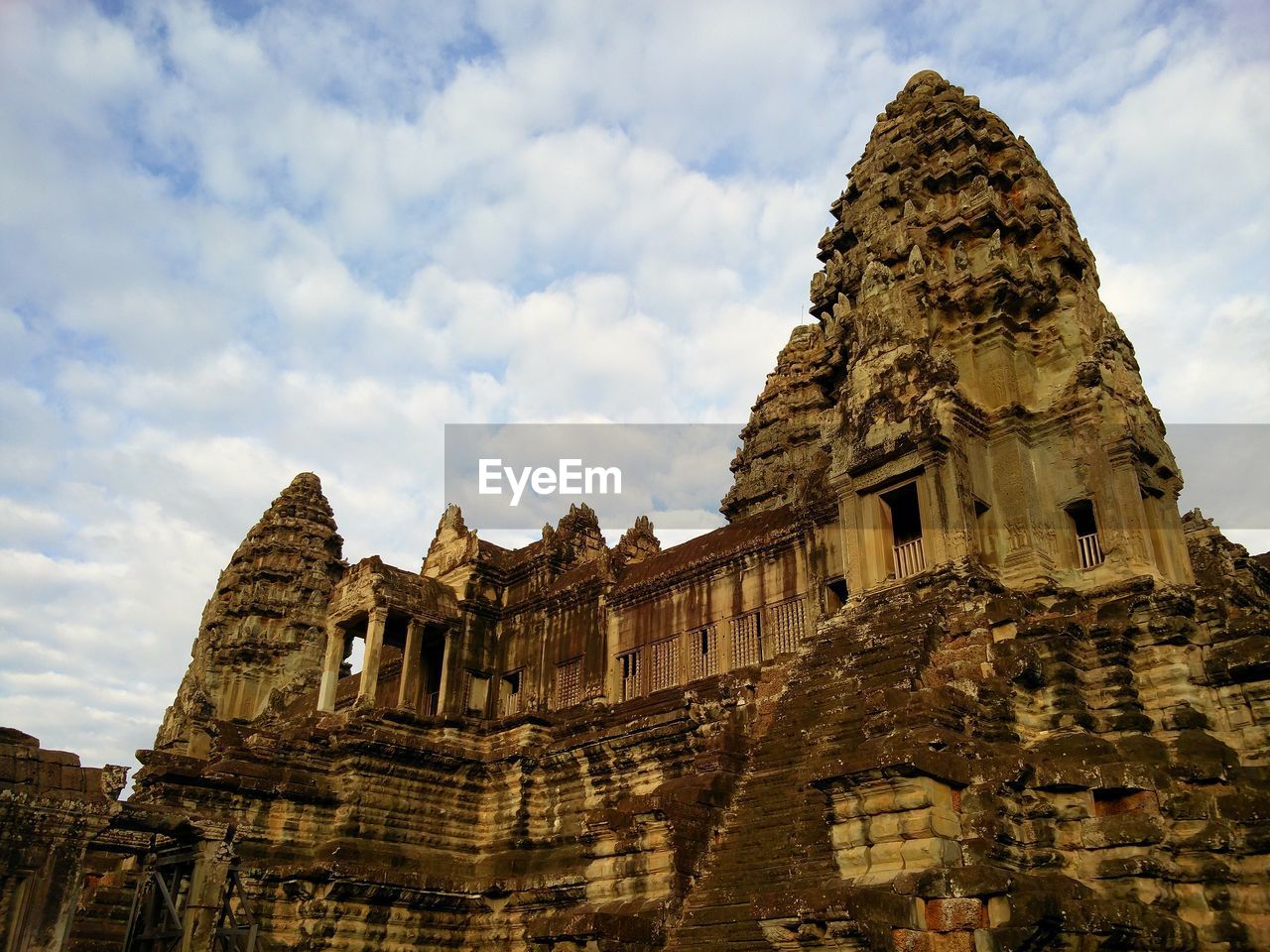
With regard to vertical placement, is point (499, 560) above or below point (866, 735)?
above

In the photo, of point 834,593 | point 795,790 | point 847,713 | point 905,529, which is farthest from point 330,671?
point 847,713

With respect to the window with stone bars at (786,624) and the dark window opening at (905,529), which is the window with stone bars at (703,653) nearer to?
the window with stone bars at (786,624)

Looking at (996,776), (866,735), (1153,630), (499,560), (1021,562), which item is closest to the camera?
(996,776)

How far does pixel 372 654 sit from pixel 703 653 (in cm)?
771

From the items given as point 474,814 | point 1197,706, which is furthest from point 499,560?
point 1197,706

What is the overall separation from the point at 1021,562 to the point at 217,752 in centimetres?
1568

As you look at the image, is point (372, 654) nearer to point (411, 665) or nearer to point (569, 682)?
point (411, 665)

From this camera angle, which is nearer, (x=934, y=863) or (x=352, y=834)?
(x=934, y=863)

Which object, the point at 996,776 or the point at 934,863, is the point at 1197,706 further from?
the point at 934,863

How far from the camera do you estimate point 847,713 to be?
1476 centimetres

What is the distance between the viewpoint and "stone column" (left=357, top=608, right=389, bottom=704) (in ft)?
79.8

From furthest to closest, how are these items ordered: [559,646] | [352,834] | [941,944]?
[559,646] < [352,834] < [941,944]

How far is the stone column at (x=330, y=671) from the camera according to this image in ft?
82.9

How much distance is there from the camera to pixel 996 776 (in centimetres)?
1236
